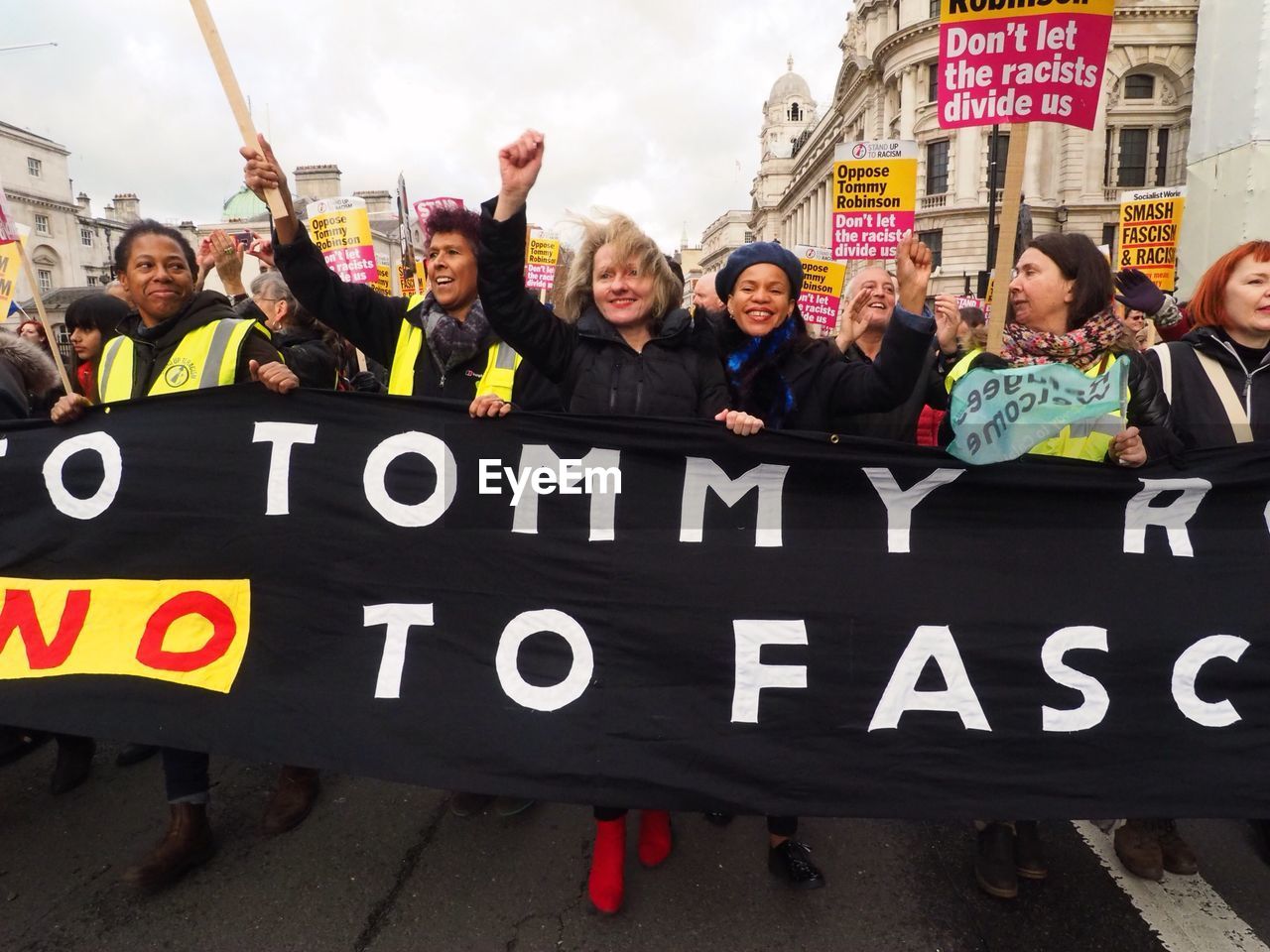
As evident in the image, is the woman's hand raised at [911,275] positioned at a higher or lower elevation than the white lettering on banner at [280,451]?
higher

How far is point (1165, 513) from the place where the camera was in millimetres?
2355

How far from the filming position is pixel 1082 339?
2.57m

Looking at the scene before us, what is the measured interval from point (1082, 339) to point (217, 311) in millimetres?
3005

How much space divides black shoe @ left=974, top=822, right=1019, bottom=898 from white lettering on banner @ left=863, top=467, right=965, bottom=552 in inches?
42.3

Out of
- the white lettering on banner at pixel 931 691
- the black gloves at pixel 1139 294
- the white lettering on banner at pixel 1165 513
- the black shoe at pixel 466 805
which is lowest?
the black shoe at pixel 466 805

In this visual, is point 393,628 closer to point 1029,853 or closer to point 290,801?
point 290,801

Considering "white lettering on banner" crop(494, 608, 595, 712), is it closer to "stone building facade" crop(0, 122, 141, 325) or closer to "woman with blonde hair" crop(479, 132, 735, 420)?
"woman with blonde hair" crop(479, 132, 735, 420)

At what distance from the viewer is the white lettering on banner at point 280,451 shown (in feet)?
8.32

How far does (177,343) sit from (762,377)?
2.09 meters

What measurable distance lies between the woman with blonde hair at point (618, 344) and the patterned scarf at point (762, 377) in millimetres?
85

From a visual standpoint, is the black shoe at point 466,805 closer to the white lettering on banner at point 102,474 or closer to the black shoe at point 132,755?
the black shoe at point 132,755

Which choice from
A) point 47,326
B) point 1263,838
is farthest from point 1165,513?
point 47,326

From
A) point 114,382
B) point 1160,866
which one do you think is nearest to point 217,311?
point 114,382

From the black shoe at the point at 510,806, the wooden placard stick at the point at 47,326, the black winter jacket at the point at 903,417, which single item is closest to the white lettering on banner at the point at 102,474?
the wooden placard stick at the point at 47,326
